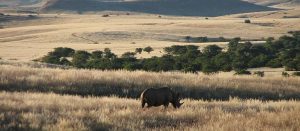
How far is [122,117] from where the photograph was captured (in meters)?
12.3

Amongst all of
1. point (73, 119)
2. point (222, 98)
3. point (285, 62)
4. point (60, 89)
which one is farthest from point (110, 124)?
point (285, 62)

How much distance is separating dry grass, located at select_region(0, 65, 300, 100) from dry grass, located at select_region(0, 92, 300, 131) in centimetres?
460

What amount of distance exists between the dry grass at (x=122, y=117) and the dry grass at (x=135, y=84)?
4.60 meters

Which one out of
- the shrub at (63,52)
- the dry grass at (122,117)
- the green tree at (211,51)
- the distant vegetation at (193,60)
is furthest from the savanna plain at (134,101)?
the shrub at (63,52)

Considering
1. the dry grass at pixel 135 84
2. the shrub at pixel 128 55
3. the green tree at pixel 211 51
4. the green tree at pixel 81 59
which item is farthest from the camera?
the green tree at pixel 211 51

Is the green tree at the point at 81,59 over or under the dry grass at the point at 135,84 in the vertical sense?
under

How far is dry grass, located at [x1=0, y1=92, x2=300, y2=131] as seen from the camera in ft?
36.3

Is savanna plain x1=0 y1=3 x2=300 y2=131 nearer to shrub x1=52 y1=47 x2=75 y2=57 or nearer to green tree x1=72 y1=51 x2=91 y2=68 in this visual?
green tree x1=72 y1=51 x2=91 y2=68

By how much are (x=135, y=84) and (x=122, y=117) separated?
848 centimetres

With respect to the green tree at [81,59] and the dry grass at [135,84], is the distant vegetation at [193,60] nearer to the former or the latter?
the green tree at [81,59]

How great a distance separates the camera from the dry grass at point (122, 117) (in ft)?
36.3

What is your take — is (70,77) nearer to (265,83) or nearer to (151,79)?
(151,79)

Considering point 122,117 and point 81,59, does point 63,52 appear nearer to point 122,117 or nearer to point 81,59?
point 81,59

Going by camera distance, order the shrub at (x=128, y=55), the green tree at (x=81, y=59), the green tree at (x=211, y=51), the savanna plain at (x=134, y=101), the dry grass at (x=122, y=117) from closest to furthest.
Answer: the dry grass at (x=122, y=117) → the savanna plain at (x=134, y=101) → the green tree at (x=81, y=59) → the shrub at (x=128, y=55) → the green tree at (x=211, y=51)
